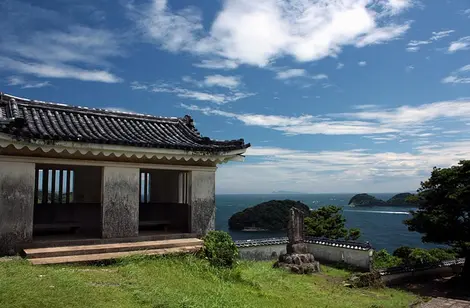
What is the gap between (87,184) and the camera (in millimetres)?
13891

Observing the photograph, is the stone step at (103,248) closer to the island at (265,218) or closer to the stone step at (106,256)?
the stone step at (106,256)

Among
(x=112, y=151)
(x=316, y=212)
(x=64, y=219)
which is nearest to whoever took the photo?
(x=112, y=151)

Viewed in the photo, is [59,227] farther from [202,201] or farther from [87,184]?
[202,201]

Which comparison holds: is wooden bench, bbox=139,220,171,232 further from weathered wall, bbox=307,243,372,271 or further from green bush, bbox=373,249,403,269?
green bush, bbox=373,249,403,269

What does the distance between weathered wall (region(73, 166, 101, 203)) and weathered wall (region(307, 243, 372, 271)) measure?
1248 centimetres

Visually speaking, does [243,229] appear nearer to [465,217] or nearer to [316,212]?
[316,212]

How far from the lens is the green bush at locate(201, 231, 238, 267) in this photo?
33.3 feet

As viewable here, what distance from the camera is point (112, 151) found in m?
9.80

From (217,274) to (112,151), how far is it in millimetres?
4249

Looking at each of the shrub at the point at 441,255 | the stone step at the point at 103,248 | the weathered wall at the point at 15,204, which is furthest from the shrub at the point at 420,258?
the weathered wall at the point at 15,204

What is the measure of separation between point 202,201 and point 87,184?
16.6 ft

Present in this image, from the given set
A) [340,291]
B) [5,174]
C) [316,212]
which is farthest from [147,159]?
[316,212]

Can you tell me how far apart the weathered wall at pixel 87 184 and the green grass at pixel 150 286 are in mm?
5150

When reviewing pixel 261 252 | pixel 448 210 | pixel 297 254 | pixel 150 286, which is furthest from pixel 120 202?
pixel 448 210
